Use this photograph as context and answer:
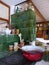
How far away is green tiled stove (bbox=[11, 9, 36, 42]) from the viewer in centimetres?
245

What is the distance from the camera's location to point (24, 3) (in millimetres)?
2793

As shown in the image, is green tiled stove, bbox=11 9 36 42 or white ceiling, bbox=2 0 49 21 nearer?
green tiled stove, bbox=11 9 36 42

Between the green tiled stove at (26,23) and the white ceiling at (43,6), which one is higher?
the white ceiling at (43,6)

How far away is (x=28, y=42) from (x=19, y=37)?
0.25 metres

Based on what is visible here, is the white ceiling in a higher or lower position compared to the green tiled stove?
higher

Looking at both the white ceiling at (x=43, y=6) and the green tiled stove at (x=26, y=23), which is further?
the white ceiling at (x=43, y=6)

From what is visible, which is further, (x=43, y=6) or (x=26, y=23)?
(x=43, y=6)

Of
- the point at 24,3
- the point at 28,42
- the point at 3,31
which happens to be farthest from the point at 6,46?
the point at 24,3

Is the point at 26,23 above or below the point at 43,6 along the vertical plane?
below

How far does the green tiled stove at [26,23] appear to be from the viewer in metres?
2.45

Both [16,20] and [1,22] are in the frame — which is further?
[16,20]

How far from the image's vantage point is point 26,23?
2.53 metres

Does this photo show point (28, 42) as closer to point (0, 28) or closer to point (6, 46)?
point (6, 46)

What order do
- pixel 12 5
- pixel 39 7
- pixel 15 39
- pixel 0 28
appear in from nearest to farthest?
1. pixel 0 28
2. pixel 15 39
3. pixel 12 5
4. pixel 39 7
